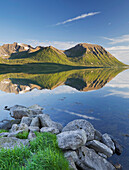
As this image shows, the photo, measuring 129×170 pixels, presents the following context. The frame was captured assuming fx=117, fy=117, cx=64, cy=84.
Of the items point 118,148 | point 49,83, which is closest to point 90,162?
point 118,148

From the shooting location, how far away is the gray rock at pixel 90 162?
295 inches

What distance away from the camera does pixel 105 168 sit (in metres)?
8.18

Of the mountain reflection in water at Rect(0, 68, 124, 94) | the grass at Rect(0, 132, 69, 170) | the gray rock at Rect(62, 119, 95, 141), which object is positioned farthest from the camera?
the mountain reflection in water at Rect(0, 68, 124, 94)

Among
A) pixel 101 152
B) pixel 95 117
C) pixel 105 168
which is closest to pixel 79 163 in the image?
pixel 105 168

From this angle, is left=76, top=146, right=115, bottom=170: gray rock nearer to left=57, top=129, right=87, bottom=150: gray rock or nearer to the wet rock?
left=57, top=129, right=87, bottom=150: gray rock

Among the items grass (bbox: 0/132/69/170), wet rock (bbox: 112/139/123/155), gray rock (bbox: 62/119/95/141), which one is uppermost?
grass (bbox: 0/132/69/170)

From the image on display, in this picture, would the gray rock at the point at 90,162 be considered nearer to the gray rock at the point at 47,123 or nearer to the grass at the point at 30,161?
the grass at the point at 30,161

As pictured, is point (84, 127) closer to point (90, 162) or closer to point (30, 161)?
point (90, 162)

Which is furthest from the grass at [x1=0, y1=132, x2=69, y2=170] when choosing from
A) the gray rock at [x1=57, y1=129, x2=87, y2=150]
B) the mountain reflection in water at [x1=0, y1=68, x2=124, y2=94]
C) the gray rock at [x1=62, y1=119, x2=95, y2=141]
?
the mountain reflection in water at [x1=0, y1=68, x2=124, y2=94]

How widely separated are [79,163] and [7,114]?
17.9 m

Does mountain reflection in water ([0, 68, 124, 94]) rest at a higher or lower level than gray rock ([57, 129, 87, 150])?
lower

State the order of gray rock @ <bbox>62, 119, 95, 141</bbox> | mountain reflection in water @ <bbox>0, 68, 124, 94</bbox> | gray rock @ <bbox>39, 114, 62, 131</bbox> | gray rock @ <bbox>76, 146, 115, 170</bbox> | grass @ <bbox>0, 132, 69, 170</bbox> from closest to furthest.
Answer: grass @ <bbox>0, 132, 69, 170</bbox>, gray rock @ <bbox>76, 146, 115, 170</bbox>, gray rock @ <bbox>62, 119, 95, 141</bbox>, gray rock @ <bbox>39, 114, 62, 131</bbox>, mountain reflection in water @ <bbox>0, 68, 124, 94</bbox>

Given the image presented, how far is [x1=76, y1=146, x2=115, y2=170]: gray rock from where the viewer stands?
749 cm

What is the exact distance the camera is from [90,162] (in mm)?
7719
